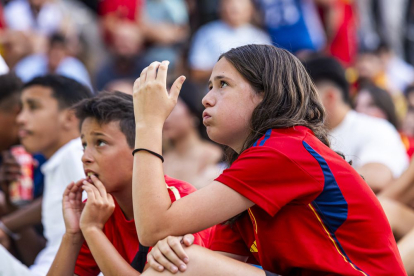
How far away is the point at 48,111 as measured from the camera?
3918 mm

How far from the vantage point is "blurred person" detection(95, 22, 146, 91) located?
7.55 metres

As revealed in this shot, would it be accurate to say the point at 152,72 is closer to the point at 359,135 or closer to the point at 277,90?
the point at 277,90

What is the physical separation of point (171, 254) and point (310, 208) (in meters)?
0.54

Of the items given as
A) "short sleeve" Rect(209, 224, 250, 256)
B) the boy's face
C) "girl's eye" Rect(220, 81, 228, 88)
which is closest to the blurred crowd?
the boy's face

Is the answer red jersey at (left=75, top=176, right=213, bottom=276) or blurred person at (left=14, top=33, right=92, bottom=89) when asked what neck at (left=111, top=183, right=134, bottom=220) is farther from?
blurred person at (left=14, top=33, right=92, bottom=89)

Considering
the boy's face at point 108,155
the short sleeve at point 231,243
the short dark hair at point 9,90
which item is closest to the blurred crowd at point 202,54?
the short dark hair at point 9,90

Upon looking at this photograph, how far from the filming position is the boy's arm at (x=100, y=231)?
2.48 m

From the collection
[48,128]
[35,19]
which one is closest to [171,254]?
[48,128]

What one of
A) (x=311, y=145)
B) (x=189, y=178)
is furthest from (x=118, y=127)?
(x=189, y=178)

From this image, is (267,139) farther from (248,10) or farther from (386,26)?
(386,26)

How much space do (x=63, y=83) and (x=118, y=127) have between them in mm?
Result: 1362

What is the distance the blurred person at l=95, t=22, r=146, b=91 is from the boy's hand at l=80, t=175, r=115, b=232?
16.3ft

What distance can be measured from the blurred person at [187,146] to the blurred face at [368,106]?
1427 millimetres

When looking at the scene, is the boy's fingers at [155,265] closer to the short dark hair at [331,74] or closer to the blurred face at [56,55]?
the short dark hair at [331,74]
